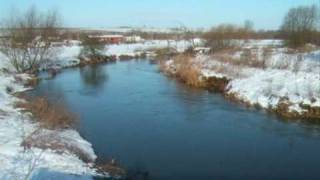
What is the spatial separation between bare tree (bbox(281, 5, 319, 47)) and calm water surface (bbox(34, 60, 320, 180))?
3227 centimetres

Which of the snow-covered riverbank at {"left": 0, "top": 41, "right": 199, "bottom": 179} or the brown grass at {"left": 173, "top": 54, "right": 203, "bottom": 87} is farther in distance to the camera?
the brown grass at {"left": 173, "top": 54, "right": 203, "bottom": 87}

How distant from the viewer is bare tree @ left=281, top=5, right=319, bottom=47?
54.4m

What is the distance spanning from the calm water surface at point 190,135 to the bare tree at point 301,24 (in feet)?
106

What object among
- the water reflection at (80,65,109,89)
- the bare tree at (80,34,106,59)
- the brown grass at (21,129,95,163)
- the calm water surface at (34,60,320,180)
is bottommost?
the water reflection at (80,65,109,89)

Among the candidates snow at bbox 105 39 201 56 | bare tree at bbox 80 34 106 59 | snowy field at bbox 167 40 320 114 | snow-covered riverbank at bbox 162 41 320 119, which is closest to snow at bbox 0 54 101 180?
snow-covered riverbank at bbox 162 41 320 119

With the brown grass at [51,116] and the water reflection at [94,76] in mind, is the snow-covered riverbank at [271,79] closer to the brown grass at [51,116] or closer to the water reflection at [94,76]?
the water reflection at [94,76]

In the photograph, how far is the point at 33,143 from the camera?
11688mm

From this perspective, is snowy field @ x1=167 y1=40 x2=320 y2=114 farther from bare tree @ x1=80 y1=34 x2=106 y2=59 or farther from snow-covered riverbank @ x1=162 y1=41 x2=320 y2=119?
bare tree @ x1=80 y1=34 x2=106 y2=59

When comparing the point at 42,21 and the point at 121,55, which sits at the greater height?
the point at 42,21

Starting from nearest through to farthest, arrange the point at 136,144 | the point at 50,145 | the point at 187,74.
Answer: the point at 50,145 < the point at 136,144 < the point at 187,74

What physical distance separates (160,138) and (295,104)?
773 centimetres

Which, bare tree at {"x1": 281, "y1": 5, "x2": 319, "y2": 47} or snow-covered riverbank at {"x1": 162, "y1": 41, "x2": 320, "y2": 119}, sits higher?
bare tree at {"x1": 281, "y1": 5, "x2": 319, "y2": 47}

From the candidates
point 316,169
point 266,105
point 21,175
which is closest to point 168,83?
point 266,105

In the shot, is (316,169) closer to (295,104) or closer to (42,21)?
(295,104)
